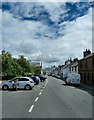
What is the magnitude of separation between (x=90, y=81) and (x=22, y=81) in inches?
931

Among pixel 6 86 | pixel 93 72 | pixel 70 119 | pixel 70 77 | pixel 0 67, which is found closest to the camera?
pixel 70 119

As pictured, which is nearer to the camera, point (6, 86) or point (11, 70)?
point (6, 86)

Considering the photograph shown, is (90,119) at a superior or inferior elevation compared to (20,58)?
inferior

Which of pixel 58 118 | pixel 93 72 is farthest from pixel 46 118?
pixel 93 72

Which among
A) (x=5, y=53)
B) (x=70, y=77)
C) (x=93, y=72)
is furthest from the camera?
(x=5, y=53)

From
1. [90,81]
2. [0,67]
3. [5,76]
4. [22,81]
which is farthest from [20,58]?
[22,81]

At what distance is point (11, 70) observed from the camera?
64188 millimetres

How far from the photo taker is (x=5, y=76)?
6569 centimetres

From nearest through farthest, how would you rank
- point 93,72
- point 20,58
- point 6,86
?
1. point 6,86
2. point 93,72
3. point 20,58

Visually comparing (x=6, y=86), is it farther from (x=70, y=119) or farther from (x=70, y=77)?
(x=70, y=119)

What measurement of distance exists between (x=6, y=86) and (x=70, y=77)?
17438 millimetres

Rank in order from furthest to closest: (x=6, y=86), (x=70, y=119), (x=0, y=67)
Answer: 1. (x=0, y=67)
2. (x=6, y=86)
3. (x=70, y=119)

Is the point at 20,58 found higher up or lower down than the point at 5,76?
higher up

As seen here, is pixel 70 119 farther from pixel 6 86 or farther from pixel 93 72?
pixel 93 72
